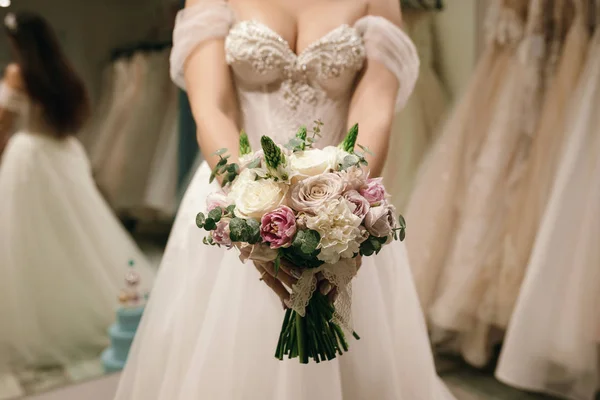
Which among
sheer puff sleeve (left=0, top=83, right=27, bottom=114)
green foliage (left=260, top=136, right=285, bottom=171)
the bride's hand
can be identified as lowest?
the bride's hand

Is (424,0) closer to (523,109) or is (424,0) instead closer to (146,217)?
(523,109)

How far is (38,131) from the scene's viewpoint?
180 cm

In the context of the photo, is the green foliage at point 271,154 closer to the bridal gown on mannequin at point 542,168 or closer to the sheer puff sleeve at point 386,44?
the sheer puff sleeve at point 386,44

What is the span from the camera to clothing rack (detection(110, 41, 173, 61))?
187 cm

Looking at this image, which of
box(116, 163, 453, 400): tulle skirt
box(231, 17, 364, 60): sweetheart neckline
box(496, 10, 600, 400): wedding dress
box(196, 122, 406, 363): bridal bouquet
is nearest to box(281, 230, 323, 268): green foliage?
box(196, 122, 406, 363): bridal bouquet

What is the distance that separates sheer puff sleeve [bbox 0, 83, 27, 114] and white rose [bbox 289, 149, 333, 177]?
123cm

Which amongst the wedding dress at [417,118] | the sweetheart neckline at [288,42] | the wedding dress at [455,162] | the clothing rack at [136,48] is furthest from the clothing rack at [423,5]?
the sweetheart neckline at [288,42]

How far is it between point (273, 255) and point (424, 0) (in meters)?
2.02

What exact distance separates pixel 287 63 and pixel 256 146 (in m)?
0.20

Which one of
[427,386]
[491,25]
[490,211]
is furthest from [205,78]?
[491,25]

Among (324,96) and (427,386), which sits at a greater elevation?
(324,96)

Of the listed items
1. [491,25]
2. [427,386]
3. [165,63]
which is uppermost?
[491,25]

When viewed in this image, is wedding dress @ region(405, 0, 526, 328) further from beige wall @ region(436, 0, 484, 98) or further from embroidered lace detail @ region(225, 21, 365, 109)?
embroidered lace detail @ region(225, 21, 365, 109)

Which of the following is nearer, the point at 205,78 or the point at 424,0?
the point at 205,78
